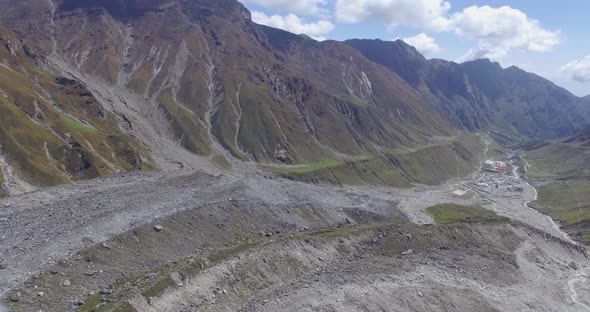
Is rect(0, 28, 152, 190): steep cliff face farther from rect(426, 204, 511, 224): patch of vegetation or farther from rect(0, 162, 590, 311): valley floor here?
rect(426, 204, 511, 224): patch of vegetation

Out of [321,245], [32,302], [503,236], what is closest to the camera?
[32,302]

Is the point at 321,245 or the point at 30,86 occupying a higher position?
the point at 30,86

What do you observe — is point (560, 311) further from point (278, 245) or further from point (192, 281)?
point (192, 281)

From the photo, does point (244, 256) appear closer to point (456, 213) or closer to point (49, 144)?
point (49, 144)

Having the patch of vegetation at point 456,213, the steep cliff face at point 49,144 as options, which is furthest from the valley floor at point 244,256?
the patch of vegetation at point 456,213

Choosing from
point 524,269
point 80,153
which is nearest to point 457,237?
point 524,269

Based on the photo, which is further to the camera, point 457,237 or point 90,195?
point 457,237

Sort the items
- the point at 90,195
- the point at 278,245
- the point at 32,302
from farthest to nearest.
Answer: the point at 90,195 → the point at 278,245 → the point at 32,302

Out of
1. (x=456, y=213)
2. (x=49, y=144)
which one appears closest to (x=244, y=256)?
(x=49, y=144)
